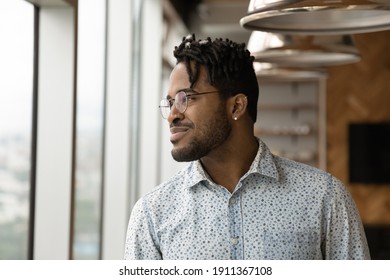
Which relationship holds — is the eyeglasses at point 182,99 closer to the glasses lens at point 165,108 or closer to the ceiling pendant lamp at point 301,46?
the glasses lens at point 165,108

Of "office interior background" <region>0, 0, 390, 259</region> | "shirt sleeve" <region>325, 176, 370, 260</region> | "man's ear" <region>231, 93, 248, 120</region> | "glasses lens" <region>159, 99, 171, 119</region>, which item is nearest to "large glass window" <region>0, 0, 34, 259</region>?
"office interior background" <region>0, 0, 390, 259</region>

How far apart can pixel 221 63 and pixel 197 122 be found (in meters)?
0.16

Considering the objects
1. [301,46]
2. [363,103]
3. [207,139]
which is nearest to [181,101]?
[207,139]

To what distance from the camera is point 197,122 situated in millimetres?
2049

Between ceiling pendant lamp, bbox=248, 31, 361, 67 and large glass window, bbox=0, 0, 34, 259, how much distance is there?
3.13ft

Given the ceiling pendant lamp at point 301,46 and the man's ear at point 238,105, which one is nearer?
the man's ear at point 238,105

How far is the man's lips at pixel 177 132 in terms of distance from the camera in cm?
202

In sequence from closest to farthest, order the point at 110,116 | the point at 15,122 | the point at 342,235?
1. the point at 342,235
2. the point at 15,122
3. the point at 110,116

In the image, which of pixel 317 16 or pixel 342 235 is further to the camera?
pixel 317 16

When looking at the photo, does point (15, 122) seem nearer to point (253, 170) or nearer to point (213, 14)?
point (253, 170)

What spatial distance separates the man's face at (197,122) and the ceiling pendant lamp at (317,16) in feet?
0.75

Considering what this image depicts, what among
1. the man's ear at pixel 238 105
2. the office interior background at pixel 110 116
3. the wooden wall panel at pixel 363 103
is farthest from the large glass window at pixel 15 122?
the wooden wall panel at pixel 363 103

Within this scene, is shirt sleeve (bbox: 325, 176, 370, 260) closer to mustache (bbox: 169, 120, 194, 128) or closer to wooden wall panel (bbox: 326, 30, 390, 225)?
mustache (bbox: 169, 120, 194, 128)

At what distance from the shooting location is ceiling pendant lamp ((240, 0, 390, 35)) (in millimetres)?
1988
